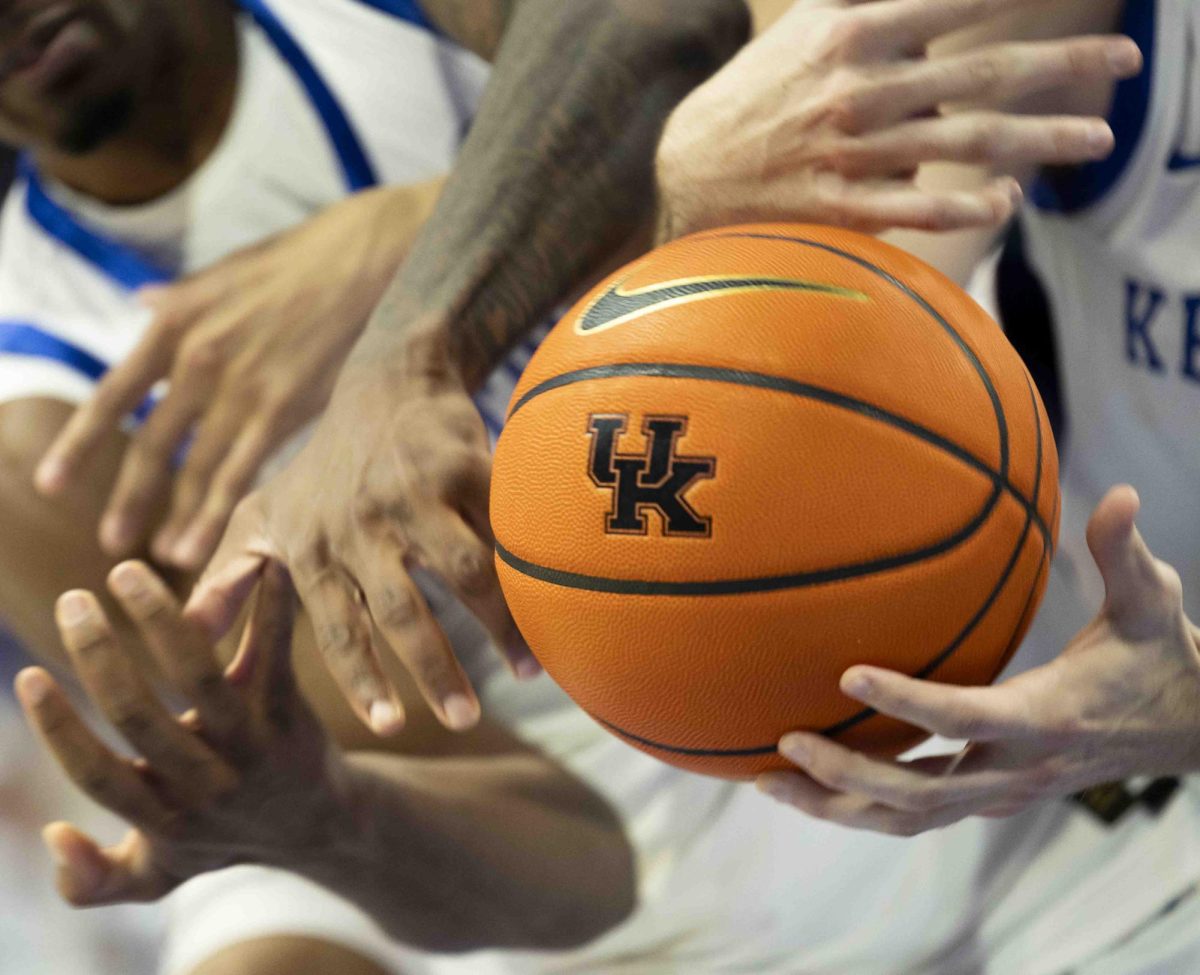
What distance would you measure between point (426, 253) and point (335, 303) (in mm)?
287

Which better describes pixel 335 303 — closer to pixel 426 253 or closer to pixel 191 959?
pixel 426 253

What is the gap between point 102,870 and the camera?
29.8 inches

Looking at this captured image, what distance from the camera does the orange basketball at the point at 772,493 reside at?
477 millimetres

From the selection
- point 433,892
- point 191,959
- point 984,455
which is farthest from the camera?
point 191,959

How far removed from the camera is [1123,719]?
551 millimetres

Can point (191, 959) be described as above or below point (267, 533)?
below

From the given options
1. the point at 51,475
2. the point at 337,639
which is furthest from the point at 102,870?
the point at 51,475

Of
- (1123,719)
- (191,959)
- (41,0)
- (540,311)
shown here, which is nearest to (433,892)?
(191,959)

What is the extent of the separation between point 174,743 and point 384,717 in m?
0.20

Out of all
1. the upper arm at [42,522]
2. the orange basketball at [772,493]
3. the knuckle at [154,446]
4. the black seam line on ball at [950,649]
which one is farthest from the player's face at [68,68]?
the black seam line on ball at [950,649]

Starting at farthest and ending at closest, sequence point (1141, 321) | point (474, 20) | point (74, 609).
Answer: point (474, 20) → point (1141, 321) → point (74, 609)

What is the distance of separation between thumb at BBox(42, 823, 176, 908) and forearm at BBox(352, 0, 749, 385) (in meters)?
0.40

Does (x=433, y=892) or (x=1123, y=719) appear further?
(x=433, y=892)

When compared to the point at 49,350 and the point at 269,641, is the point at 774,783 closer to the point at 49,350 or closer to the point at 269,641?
the point at 269,641
